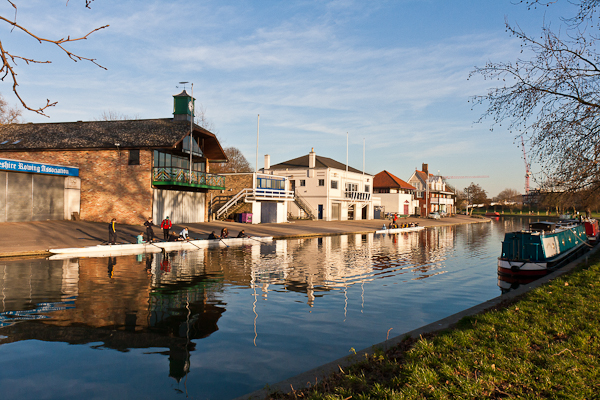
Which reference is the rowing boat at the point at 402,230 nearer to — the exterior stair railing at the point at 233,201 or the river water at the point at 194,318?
the exterior stair railing at the point at 233,201

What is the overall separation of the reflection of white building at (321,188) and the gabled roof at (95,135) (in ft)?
74.3

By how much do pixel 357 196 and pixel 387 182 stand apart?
21374mm

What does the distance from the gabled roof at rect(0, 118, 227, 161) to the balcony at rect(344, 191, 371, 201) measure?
95.8 feet

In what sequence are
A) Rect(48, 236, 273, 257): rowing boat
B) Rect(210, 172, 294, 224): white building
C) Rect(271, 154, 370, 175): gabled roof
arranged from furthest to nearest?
Rect(271, 154, 370, 175): gabled roof → Rect(210, 172, 294, 224): white building → Rect(48, 236, 273, 257): rowing boat

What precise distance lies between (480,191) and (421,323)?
490 feet

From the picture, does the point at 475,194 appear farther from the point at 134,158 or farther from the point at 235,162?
the point at 134,158

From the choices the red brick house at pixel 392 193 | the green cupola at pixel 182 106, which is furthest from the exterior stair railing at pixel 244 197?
the red brick house at pixel 392 193

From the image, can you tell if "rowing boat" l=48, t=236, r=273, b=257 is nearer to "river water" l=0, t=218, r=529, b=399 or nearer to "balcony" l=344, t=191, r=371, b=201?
"river water" l=0, t=218, r=529, b=399

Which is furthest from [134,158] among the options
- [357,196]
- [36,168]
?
[357,196]

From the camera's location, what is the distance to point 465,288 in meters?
15.4

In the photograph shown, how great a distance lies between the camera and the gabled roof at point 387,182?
3307 inches

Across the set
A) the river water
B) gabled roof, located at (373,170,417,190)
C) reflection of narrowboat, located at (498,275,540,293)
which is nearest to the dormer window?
the river water

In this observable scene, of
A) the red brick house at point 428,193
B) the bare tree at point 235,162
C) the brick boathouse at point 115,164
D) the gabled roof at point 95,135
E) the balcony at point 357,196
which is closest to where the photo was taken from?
the brick boathouse at point 115,164

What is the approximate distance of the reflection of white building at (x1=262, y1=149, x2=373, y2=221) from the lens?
197 ft
